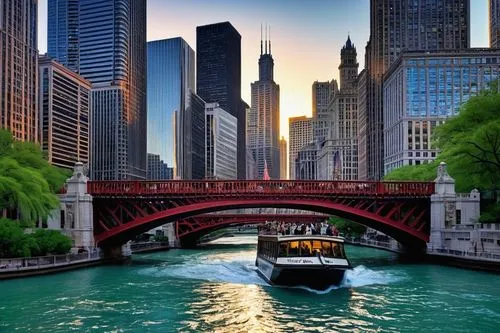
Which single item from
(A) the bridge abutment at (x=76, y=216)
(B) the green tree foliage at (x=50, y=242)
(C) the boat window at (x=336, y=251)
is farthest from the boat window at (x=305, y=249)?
(A) the bridge abutment at (x=76, y=216)

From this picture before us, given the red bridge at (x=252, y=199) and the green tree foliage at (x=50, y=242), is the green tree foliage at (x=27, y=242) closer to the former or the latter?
the green tree foliage at (x=50, y=242)

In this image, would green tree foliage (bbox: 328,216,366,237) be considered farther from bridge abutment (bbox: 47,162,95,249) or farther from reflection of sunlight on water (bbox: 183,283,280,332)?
reflection of sunlight on water (bbox: 183,283,280,332)

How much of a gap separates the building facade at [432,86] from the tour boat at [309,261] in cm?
13933

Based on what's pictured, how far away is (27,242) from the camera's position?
54031mm

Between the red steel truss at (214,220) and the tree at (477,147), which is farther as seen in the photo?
the red steel truss at (214,220)

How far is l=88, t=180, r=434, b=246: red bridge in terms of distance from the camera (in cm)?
6800

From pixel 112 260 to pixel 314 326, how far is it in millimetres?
43262

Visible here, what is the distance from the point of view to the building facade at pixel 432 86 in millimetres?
177125

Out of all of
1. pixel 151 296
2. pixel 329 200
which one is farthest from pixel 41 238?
pixel 329 200

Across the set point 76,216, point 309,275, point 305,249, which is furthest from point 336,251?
point 76,216

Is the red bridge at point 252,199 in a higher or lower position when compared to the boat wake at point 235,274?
higher

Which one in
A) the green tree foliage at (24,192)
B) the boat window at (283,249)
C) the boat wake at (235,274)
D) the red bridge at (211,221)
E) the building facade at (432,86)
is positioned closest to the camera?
the boat window at (283,249)

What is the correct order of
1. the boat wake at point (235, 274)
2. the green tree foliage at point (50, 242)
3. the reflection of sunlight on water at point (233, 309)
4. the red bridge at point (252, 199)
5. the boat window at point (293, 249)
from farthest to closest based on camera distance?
the red bridge at point (252, 199), the green tree foliage at point (50, 242), the boat wake at point (235, 274), the boat window at point (293, 249), the reflection of sunlight on water at point (233, 309)

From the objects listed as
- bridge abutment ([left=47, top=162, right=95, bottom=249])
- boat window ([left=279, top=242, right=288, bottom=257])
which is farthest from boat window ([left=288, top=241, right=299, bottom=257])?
bridge abutment ([left=47, top=162, right=95, bottom=249])
